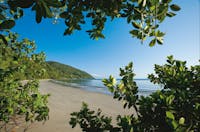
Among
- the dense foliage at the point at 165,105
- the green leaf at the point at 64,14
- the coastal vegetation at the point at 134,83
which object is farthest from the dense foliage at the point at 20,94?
the dense foliage at the point at 165,105

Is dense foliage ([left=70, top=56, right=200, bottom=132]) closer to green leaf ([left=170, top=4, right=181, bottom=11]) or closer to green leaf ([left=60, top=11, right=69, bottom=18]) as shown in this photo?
green leaf ([left=170, top=4, right=181, bottom=11])

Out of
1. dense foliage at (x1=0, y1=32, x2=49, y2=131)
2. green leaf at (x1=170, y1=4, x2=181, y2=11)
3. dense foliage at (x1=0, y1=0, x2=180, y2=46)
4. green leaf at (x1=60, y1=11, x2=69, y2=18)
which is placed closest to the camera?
dense foliage at (x1=0, y1=0, x2=180, y2=46)

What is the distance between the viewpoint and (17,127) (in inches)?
249

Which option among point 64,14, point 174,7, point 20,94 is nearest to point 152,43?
point 174,7

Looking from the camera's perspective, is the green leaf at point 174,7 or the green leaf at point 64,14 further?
the green leaf at point 64,14

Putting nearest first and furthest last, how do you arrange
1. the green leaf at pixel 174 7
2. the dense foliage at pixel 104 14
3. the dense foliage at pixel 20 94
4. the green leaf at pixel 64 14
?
the dense foliage at pixel 104 14 → the green leaf at pixel 174 7 → the green leaf at pixel 64 14 → the dense foliage at pixel 20 94

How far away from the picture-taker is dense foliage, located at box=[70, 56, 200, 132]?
1753mm

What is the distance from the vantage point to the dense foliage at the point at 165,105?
5.75ft

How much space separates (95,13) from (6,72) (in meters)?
2.82

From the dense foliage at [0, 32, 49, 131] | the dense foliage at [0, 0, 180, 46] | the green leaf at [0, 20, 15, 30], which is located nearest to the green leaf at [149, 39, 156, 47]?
the dense foliage at [0, 0, 180, 46]

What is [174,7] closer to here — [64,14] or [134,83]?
[134,83]

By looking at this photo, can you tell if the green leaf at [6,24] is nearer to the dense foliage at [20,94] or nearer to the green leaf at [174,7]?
the green leaf at [174,7]

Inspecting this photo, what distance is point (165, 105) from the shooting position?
6.04ft

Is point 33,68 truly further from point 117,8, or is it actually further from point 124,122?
point 124,122
